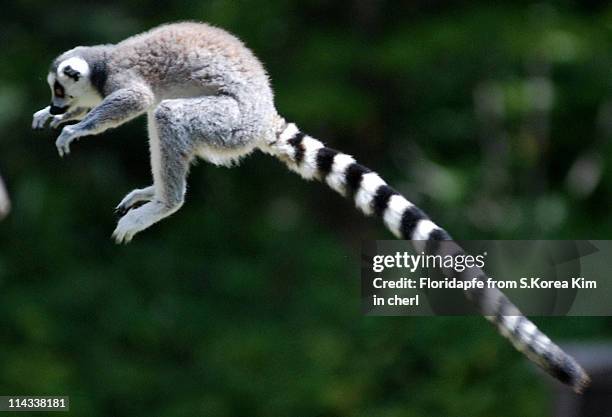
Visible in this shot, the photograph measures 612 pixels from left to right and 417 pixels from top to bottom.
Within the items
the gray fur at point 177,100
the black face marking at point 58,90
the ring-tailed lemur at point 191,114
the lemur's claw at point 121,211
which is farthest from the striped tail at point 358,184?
the black face marking at point 58,90

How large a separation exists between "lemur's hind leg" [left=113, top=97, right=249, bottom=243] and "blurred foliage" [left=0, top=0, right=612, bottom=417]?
5.28m

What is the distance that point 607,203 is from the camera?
1248cm

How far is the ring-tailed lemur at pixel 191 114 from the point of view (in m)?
3.44

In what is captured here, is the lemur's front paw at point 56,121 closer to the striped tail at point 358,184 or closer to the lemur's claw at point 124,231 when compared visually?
the lemur's claw at point 124,231

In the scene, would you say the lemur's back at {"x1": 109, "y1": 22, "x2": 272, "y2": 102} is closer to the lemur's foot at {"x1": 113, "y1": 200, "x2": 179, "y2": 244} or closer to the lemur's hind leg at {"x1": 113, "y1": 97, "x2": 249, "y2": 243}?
the lemur's hind leg at {"x1": 113, "y1": 97, "x2": 249, "y2": 243}

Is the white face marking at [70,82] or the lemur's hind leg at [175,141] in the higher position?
the white face marking at [70,82]

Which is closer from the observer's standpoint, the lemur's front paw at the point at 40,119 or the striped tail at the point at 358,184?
the lemur's front paw at the point at 40,119

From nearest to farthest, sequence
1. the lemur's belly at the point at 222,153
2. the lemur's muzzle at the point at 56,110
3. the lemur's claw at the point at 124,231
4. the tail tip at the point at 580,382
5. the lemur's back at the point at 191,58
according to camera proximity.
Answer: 1. the tail tip at the point at 580,382
2. the lemur's muzzle at the point at 56,110
3. the lemur's claw at the point at 124,231
4. the lemur's back at the point at 191,58
5. the lemur's belly at the point at 222,153

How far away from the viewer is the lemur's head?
10.7 feet

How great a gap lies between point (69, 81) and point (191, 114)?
511 millimetres

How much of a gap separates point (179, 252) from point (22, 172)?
1.64 meters

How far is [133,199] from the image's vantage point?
11.9ft

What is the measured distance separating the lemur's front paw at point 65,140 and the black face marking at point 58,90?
9 cm

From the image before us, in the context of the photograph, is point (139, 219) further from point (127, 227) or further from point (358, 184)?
point (358, 184)
